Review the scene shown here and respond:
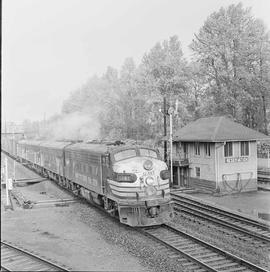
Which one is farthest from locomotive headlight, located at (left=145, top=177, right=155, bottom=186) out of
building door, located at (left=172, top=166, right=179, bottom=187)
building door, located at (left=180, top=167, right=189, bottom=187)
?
building door, located at (left=172, top=166, right=179, bottom=187)

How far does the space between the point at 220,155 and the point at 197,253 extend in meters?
8.38

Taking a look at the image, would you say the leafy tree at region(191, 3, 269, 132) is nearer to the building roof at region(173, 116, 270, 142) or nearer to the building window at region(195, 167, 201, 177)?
the building roof at region(173, 116, 270, 142)

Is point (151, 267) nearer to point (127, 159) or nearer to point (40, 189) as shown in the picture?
point (127, 159)

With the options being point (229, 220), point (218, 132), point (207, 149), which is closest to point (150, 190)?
point (229, 220)

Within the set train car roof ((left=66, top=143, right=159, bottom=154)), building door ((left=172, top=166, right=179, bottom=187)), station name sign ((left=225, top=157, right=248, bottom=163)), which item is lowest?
building door ((left=172, top=166, right=179, bottom=187))

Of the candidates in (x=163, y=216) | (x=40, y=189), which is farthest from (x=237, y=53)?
(x=40, y=189)

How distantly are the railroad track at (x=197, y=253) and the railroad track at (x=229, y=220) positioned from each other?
1444 millimetres

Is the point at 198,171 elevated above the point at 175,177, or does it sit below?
above

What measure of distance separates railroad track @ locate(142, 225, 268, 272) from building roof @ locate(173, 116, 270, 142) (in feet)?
23.0

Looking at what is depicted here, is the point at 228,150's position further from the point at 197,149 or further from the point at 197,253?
the point at 197,253

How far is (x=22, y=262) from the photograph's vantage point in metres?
5.12

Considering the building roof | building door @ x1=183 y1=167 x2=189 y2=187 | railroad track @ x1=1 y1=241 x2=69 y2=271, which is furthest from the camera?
building door @ x1=183 y1=167 x2=189 y2=187

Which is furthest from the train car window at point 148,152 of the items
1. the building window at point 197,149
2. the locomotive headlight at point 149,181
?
the building window at point 197,149

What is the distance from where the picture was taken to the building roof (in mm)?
14586
